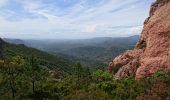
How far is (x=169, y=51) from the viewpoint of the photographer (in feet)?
315

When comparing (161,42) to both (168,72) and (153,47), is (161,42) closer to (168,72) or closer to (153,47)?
(153,47)

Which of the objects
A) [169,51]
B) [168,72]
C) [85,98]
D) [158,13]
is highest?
[158,13]

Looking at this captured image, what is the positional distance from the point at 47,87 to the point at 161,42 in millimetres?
41067

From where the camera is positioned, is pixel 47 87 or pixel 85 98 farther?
pixel 47 87

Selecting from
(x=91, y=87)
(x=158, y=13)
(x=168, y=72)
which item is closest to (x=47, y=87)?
(x=91, y=87)

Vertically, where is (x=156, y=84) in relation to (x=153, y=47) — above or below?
below

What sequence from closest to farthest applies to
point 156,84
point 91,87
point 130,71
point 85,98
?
point 156,84, point 85,98, point 91,87, point 130,71

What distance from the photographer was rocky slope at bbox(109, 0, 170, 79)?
97.7 metres

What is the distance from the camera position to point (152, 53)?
102062mm

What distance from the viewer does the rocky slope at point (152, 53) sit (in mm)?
97738

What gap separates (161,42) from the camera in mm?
101562

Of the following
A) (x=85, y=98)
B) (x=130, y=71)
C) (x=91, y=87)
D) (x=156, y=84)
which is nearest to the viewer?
(x=156, y=84)

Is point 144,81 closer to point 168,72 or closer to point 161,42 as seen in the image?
point 168,72

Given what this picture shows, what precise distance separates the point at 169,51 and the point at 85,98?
29.9 meters
